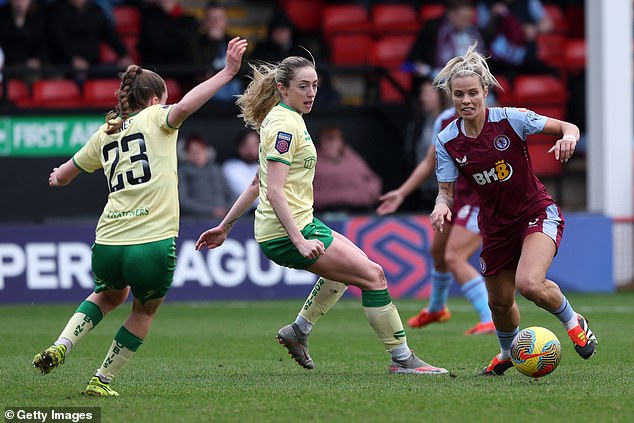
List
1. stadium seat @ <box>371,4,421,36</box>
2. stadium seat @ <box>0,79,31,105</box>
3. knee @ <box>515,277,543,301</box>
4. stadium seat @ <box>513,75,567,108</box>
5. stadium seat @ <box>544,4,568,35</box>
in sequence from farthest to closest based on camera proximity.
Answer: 1. stadium seat @ <box>544,4,568,35</box>
2. stadium seat @ <box>371,4,421,36</box>
3. stadium seat @ <box>513,75,567,108</box>
4. stadium seat @ <box>0,79,31,105</box>
5. knee @ <box>515,277,543,301</box>

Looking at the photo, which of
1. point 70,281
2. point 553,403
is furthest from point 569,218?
point 553,403

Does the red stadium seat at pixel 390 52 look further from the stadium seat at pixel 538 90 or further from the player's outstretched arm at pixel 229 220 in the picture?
the player's outstretched arm at pixel 229 220

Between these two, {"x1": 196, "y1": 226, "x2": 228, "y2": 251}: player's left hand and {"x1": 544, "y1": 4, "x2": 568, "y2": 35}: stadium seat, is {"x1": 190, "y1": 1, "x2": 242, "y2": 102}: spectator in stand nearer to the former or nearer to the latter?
{"x1": 544, "y1": 4, "x2": 568, "y2": 35}: stadium seat

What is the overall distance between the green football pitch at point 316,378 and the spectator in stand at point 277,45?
524 cm

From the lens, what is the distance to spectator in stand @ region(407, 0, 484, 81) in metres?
16.4

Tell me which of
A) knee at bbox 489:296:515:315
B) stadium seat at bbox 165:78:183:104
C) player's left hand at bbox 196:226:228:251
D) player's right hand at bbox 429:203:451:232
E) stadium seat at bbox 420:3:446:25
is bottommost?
stadium seat at bbox 165:78:183:104

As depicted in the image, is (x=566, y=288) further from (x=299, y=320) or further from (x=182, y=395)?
(x=182, y=395)

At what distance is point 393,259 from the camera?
1459 centimetres

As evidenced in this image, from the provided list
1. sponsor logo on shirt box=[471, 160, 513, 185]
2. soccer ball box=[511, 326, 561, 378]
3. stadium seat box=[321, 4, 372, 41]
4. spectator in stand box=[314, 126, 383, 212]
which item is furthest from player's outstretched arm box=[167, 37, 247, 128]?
stadium seat box=[321, 4, 372, 41]

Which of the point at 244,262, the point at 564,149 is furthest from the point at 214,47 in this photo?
the point at 564,149

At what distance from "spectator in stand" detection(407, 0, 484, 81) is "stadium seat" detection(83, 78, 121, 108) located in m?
4.19

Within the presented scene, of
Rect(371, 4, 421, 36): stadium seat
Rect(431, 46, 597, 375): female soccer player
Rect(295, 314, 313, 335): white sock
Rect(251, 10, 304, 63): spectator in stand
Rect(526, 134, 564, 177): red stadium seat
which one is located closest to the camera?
Rect(431, 46, 597, 375): female soccer player

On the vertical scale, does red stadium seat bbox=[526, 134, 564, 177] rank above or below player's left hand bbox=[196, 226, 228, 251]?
below

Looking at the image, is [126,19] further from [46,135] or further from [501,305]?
[501,305]
